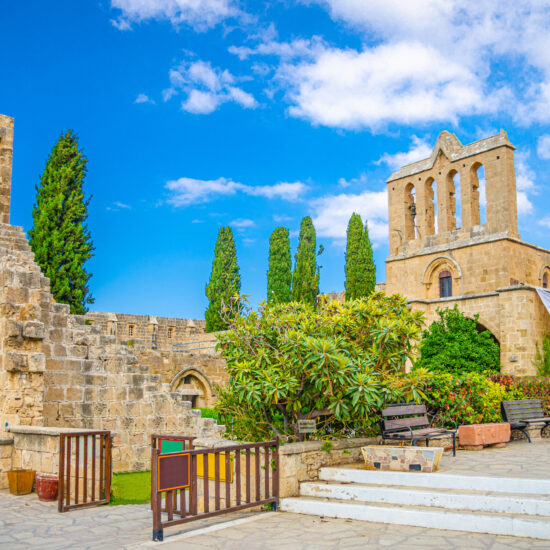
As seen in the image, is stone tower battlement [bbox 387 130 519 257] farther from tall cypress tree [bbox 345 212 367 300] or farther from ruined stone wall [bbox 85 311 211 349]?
ruined stone wall [bbox 85 311 211 349]

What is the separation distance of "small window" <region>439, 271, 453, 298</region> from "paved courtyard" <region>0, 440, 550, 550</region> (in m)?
19.8

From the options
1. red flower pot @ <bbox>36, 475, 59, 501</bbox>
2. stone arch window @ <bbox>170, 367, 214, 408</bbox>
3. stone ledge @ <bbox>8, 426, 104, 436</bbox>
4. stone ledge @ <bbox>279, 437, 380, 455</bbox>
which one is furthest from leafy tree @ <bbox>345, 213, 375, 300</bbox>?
red flower pot @ <bbox>36, 475, 59, 501</bbox>

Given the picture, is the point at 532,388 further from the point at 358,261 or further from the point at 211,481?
the point at 358,261

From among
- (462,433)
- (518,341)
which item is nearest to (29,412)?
(462,433)

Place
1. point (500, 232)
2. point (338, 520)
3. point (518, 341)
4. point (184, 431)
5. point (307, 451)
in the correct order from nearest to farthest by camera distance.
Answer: point (338, 520) < point (307, 451) < point (184, 431) < point (518, 341) < point (500, 232)

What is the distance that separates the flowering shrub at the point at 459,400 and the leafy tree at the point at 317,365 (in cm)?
222

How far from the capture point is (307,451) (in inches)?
280

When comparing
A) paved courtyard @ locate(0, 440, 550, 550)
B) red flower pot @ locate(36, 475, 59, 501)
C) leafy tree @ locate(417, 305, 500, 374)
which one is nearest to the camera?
paved courtyard @ locate(0, 440, 550, 550)

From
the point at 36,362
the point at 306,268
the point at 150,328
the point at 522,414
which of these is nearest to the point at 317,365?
the point at 36,362

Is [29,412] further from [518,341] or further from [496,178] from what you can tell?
[496,178]

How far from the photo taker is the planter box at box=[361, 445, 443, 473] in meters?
6.94

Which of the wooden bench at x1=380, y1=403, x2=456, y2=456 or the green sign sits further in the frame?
the wooden bench at x1=380, y1=403, x2=456, y2=456

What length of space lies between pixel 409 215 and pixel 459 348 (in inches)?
331

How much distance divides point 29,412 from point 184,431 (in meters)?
3.95
